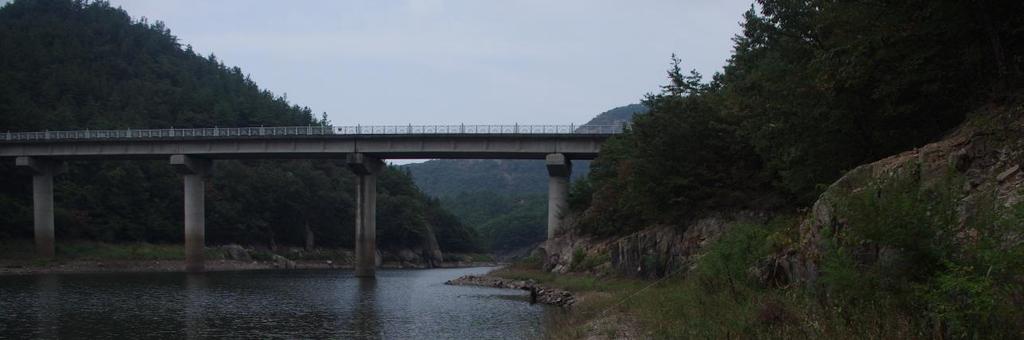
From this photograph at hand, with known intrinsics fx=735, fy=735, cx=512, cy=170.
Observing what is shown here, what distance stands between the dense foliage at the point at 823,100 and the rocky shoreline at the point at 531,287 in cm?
714

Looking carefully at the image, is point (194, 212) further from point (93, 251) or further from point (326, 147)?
point (326, 147)

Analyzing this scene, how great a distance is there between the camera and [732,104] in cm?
3859

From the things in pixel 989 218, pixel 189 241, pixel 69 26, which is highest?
pixel 69 26

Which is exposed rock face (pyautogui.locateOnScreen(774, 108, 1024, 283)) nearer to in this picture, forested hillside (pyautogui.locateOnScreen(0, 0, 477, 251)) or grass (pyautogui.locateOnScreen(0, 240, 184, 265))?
grass (pyautogui.locateOnScreen(0, 240, 184, 265))

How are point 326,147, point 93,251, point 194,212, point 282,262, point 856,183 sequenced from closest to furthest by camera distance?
point 856,183 < point 326,147 < point 194,212 < point 93,251 < point 282,262

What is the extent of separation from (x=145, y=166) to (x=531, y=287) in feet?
282

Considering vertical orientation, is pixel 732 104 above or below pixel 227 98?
below

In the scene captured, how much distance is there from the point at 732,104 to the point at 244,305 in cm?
2967

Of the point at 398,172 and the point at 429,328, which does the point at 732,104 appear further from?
the point at 398,172

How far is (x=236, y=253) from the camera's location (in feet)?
342

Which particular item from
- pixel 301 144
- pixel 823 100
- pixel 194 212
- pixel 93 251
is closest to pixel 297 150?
pixel 301 144

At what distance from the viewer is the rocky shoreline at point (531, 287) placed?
143 ft

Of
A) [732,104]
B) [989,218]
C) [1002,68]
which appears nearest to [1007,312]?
[989,218]

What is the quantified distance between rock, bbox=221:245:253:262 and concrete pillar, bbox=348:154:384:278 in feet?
105
